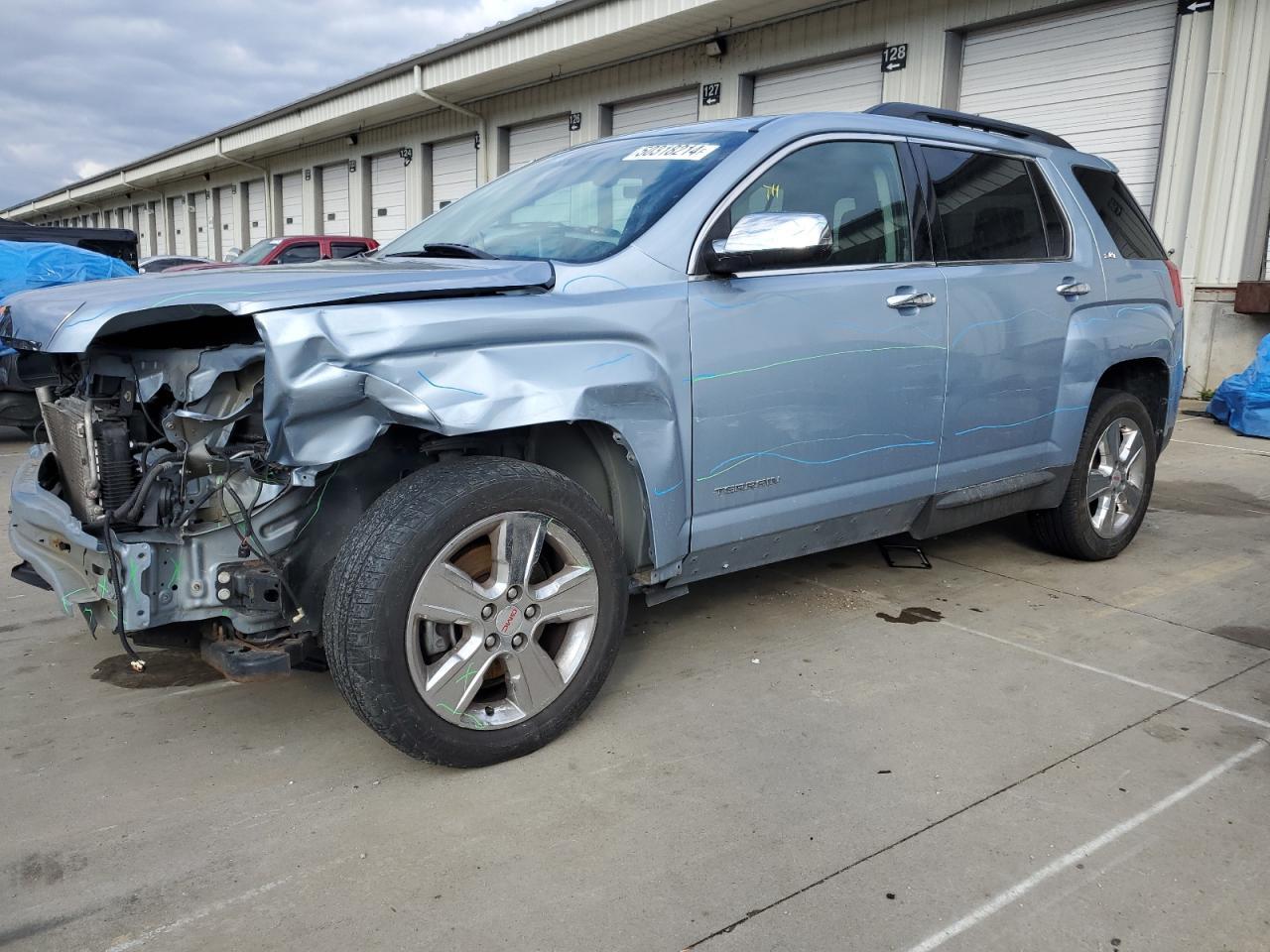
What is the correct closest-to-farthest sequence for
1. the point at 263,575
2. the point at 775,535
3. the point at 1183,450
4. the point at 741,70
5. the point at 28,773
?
the point at 263,575 < the point at 28,773 < the point at 775,535 < the point at 1183,450 < the point at 741,70

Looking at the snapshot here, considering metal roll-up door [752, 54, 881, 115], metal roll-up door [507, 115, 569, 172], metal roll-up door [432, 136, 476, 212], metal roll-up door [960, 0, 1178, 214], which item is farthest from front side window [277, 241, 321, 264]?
metal roll-up door [960, 0, 1178, 214]

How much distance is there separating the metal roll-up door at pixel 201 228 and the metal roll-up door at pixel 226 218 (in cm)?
121

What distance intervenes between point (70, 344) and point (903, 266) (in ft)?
8.79

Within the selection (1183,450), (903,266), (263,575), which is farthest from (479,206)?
(1183,450)

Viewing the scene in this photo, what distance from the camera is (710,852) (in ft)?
7.64

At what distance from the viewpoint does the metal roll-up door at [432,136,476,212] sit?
63.9 ft

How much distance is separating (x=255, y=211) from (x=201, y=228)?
6153 millimetres

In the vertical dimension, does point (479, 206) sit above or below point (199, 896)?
above

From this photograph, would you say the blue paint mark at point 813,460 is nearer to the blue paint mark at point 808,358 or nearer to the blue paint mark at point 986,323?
the blue paint mark at point 808,358

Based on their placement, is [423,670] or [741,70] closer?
[423,670]

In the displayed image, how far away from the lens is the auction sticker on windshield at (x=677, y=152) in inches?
128

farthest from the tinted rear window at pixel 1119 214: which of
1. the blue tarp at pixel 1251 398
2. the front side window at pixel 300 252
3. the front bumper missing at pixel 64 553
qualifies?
the front side window at pixel 300 252

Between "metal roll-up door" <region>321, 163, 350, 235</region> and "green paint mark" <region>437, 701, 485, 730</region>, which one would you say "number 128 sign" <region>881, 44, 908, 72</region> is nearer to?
"green paint mark" <region>437, 701, 485, 730</region>

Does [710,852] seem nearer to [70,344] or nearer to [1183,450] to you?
[70,344]
